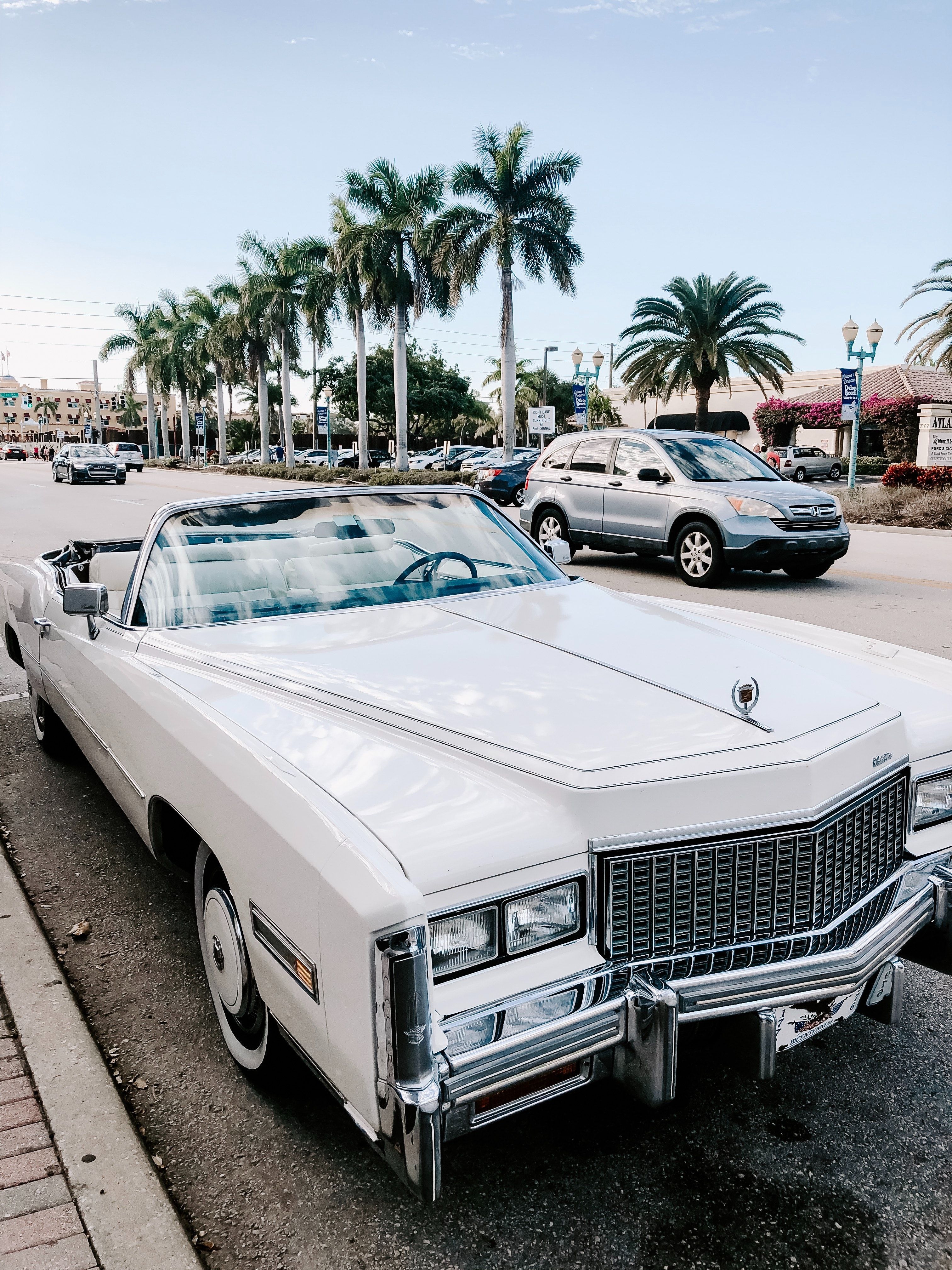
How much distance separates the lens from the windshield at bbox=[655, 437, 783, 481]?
463 inches

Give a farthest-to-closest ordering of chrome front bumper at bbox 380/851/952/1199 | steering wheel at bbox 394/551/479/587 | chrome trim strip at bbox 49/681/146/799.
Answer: steering wheel at bbox 394/551/479/587 < chrome trim strip at bbox 49/681/146/799 < chrome front bumper at bbox 380/851/952/1199

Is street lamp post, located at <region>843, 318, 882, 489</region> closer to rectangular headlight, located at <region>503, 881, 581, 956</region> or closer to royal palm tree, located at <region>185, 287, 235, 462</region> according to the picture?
rectangular headlight, located at <region>503, 881, 581, 956</region>

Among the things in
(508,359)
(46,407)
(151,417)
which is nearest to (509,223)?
(508,359)

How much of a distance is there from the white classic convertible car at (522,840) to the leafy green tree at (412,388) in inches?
2585

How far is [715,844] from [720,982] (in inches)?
10.5

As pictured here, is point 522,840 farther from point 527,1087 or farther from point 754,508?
point 754,508

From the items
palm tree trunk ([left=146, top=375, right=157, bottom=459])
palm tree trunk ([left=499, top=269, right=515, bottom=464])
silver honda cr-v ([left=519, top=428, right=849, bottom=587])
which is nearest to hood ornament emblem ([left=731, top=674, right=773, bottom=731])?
silver honda cr-v ([left=519, top=428, right=849, bottom=587])

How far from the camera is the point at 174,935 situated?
11.2 ft

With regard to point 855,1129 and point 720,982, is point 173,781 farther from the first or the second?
point 855,1129

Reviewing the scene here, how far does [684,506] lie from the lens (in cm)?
1142

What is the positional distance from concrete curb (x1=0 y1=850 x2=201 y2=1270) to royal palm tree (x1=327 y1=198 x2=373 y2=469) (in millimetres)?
38498

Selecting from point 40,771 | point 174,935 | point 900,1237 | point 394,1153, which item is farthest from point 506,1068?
point 40,771

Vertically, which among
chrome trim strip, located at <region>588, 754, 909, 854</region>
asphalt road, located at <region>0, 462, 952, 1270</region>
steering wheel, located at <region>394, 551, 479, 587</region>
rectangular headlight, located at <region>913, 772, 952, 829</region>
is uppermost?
steering wheel, located at <region>394, 551, 479, 587</region>

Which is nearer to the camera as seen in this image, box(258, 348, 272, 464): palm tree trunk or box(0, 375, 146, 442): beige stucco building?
box(258, 348, 272, 464): palm tree trunk
